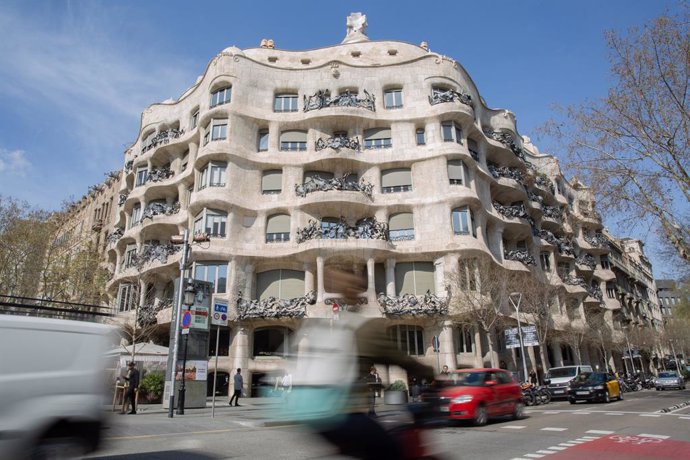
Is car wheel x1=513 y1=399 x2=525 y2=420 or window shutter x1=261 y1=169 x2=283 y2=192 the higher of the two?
window shutter x1=261 y1=169 x2=283 y2=192

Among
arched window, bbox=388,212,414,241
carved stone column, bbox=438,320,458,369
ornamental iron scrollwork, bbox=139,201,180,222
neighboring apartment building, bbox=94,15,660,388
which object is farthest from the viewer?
ornamental iron scrollwork, bbox=139,201,180,222

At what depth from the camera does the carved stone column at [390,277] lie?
28.6 metres

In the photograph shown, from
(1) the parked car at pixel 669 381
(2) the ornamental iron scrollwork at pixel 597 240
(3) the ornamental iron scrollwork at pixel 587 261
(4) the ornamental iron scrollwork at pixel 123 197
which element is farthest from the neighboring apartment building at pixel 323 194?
(2) the ornamental iron scrollwork at pixel 597 240

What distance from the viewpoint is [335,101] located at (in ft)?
106

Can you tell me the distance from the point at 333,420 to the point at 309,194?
26598 mm

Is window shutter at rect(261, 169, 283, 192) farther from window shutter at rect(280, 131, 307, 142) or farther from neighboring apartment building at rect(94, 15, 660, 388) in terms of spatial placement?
window shutter at rect(280, 131, 307, 142)

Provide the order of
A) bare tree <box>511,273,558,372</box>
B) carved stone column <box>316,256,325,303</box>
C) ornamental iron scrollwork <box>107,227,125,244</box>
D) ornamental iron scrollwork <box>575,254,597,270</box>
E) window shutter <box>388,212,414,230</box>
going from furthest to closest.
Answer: ornamental iron scrollwork <box>575,254,597,270</box>, ornamental iron scrollwork <box>107,227,125,244</box>, bare tree <box>511,273,558,372</box>, window shutter <box>388,212,414,230</box>, carved stone column <box>316,256,325,303</box>

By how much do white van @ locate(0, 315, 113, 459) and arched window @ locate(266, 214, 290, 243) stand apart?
77.1 ft

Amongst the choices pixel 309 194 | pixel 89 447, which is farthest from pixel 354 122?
pixel 89 447

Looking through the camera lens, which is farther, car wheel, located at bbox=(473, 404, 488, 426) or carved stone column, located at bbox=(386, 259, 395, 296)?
carved stone column, located at bbox=(386, 259, 395, 296)

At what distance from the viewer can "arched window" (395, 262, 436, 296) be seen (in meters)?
29.0

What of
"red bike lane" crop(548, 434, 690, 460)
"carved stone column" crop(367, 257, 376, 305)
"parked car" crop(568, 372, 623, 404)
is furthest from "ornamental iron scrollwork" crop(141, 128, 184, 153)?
"red bike lane" crop(548, 434, 690, 460)

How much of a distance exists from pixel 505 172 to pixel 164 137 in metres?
25.8

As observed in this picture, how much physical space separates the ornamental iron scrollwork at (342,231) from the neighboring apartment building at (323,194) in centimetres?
10
